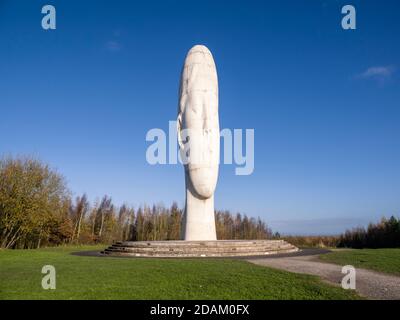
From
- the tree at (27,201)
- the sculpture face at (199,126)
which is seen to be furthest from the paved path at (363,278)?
the tree at (27,201)

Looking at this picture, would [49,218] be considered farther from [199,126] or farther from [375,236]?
[375,236]

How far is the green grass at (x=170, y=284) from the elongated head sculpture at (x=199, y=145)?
10103 millimetres

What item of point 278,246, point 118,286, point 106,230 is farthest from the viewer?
point 106,230

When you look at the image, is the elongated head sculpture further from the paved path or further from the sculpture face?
the paved path

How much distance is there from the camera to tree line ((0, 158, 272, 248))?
2892 cm

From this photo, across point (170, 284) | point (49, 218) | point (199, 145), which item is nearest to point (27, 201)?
point (49, 218)

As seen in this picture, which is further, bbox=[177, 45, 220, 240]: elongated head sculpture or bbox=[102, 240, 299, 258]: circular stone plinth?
bbox=[177, 45, 220, 240]: elongated head sculpture

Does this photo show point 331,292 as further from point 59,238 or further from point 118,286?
point 59,238

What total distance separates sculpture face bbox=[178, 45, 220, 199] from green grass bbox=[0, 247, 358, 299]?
10420mm

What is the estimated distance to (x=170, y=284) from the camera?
8.62m

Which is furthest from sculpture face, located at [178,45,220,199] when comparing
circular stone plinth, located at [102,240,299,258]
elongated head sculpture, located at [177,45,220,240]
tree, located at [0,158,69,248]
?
tree, located at [0,158,69,248]

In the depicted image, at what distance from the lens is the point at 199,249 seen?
54.4 feet
